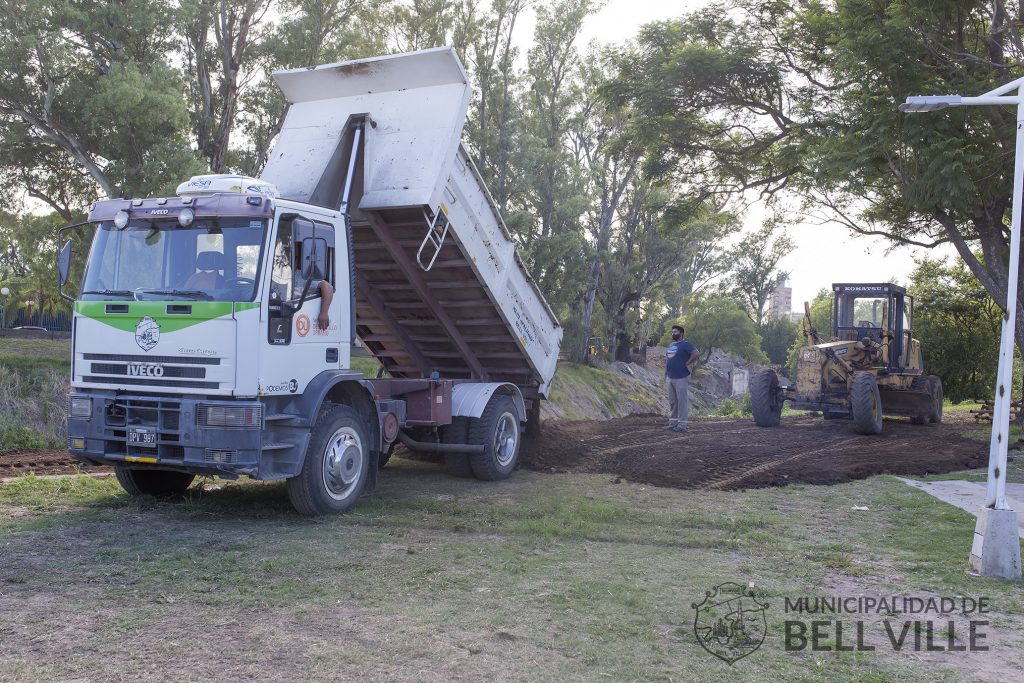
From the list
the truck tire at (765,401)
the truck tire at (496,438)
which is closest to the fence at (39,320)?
the truck tire at (496,438)

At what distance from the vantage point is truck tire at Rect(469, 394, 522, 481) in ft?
34.5

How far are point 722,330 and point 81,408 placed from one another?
44478 millimetres

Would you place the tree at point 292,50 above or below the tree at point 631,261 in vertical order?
above

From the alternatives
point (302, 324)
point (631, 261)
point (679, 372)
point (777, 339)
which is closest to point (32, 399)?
point (302, 324)

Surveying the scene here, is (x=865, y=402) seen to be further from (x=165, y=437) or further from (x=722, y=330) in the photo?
(x=722, y=330)

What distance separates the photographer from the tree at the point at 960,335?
2730cm

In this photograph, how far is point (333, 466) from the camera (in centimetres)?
810

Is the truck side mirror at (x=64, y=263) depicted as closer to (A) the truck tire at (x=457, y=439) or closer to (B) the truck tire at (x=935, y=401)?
(A) the truck tire at (x=457, y=439)

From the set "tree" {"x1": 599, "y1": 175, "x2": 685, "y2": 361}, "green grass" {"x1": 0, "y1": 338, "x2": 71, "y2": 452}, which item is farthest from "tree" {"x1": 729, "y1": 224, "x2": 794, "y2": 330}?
"green grass" {"x1": 0, "y1": 338, "x2": 71, "y2": 452}

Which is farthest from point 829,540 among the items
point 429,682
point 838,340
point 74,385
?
point 838,340

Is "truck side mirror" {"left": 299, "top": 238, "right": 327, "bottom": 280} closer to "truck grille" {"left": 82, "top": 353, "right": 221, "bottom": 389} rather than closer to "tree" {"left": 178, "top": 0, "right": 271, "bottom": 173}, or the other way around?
"truck grille" {"left": 82, "top": 353, "right": 221, "bottom": 389}

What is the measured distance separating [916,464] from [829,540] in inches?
222

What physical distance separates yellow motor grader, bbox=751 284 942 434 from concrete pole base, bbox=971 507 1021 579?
923 cm

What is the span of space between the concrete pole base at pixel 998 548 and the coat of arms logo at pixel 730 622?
1.93m
